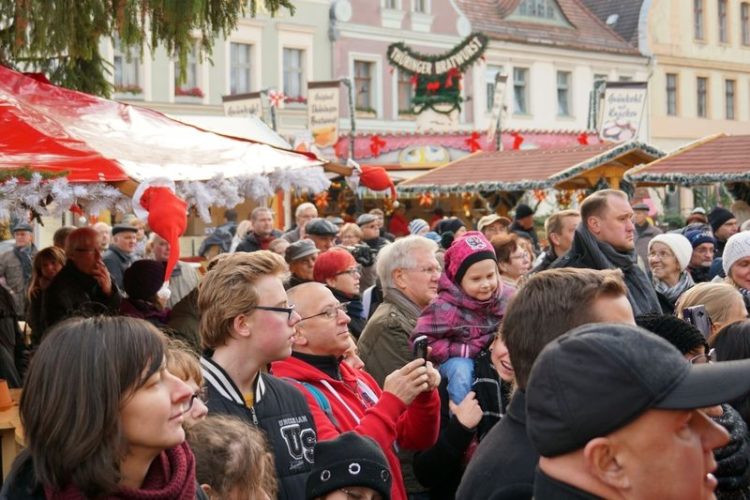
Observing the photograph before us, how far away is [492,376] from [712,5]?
43.7 meters

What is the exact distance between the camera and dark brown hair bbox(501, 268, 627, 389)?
2740mm

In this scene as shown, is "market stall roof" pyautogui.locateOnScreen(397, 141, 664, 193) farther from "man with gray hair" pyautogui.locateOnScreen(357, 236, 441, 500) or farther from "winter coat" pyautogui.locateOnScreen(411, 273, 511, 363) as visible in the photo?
"winter coat" pyautogui.locateOnScreen(411, 273, 511, 363)

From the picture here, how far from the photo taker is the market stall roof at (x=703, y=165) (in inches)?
535

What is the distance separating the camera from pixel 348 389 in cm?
441

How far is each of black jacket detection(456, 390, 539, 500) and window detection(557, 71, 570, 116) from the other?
123ft

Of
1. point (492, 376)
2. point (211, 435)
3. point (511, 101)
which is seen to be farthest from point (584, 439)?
point (511, 101)

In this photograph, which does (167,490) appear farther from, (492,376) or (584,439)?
(492,376)

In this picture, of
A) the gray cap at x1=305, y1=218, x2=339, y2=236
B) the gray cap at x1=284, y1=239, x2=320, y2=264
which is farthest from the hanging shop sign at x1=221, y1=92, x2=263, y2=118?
the gray cap at x1=284, y1=239, x2=320, y2=264

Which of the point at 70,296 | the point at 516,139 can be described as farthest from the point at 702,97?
the point at 70,296

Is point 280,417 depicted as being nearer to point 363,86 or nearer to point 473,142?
point 473,142

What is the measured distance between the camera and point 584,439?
1.97 metres

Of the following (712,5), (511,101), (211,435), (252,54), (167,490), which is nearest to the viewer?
(167,490)

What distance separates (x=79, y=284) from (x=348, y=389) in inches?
137

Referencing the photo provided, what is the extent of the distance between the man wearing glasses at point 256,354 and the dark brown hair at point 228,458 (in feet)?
1.81
